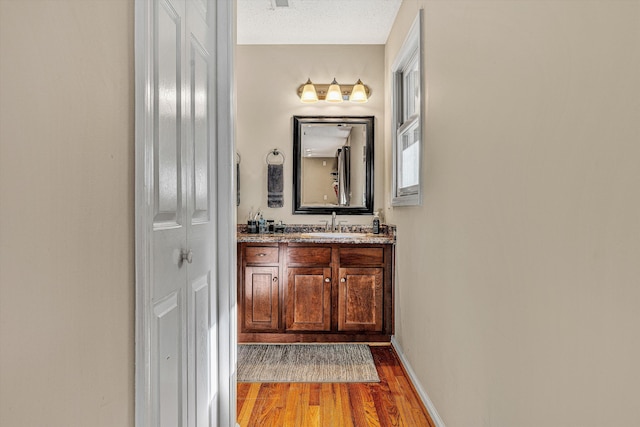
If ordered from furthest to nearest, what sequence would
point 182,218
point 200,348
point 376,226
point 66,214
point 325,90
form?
1. point 325,90
2. point 376,226
3. point 200,348
4. point 182,218
5. point 66,214

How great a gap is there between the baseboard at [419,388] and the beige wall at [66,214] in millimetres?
1570

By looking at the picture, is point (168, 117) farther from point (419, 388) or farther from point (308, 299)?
point (308, 299)

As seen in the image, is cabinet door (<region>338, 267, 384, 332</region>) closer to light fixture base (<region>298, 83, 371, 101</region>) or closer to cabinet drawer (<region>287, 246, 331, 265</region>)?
cabinet drawer (<region>287, 246, 331, 265</region>)

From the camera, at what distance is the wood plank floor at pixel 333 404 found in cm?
214

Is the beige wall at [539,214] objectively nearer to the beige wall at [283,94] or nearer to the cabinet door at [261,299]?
the cabinet door at [261,299]

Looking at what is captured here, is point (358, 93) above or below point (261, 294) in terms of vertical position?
above

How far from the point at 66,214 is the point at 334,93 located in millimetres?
3189

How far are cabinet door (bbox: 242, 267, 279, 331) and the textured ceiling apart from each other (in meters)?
1.94

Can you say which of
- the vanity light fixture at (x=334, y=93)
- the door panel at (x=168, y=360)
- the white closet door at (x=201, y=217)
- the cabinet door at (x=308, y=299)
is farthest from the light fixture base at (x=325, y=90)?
the door panel at (x=168, y=360)

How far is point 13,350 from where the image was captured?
60 cm

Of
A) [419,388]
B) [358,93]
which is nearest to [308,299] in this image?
[419,388]

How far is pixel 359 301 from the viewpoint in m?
3.28

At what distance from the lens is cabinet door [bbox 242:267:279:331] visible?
327 cm

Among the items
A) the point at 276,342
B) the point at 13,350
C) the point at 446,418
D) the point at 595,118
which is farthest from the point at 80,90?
the point at 276,342
